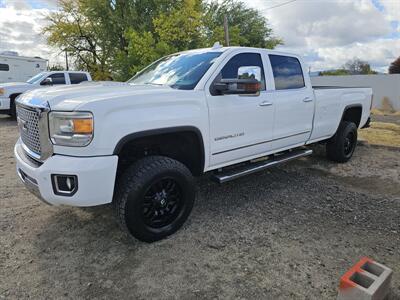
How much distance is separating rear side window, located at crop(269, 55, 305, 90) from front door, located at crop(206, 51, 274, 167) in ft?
0.96

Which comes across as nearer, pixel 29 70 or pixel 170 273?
pixel 170 273

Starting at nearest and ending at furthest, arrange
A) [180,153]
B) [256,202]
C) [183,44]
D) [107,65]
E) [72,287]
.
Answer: [72,287] → [180,153] → [256,202] → [183,44] → [107,65]

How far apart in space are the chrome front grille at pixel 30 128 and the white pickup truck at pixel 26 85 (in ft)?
31.0

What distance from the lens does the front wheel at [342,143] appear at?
5977mm

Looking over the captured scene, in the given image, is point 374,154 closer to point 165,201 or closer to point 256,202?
point 256,202

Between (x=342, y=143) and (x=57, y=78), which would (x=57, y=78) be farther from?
(x=342, y=143)

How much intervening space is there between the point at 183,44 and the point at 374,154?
1415cm

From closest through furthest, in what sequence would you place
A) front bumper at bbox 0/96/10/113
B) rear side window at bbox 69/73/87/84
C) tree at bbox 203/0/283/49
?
front bumper at bbox 0/96/10/113
rear side window at bbox 69/73/87/84
tree at bbox 203/0/283/49

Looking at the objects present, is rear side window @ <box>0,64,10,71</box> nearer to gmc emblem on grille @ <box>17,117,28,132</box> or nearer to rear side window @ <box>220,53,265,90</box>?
gmc emblem on grille @ <box>17,117,28,132</box>

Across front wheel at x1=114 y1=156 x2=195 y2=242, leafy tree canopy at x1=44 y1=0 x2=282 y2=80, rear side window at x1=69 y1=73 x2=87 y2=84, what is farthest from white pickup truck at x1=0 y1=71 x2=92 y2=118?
front wheel at x1=114 y1=156 x2=195 y2=242

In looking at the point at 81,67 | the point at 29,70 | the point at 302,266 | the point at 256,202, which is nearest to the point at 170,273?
the point at 302,266

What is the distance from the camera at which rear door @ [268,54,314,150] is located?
4.50m

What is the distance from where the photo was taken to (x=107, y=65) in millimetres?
23344

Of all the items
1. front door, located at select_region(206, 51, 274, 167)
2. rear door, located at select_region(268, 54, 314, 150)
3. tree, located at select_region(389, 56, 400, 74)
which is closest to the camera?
front door, located at select_region(206, 51, 274, 167)
